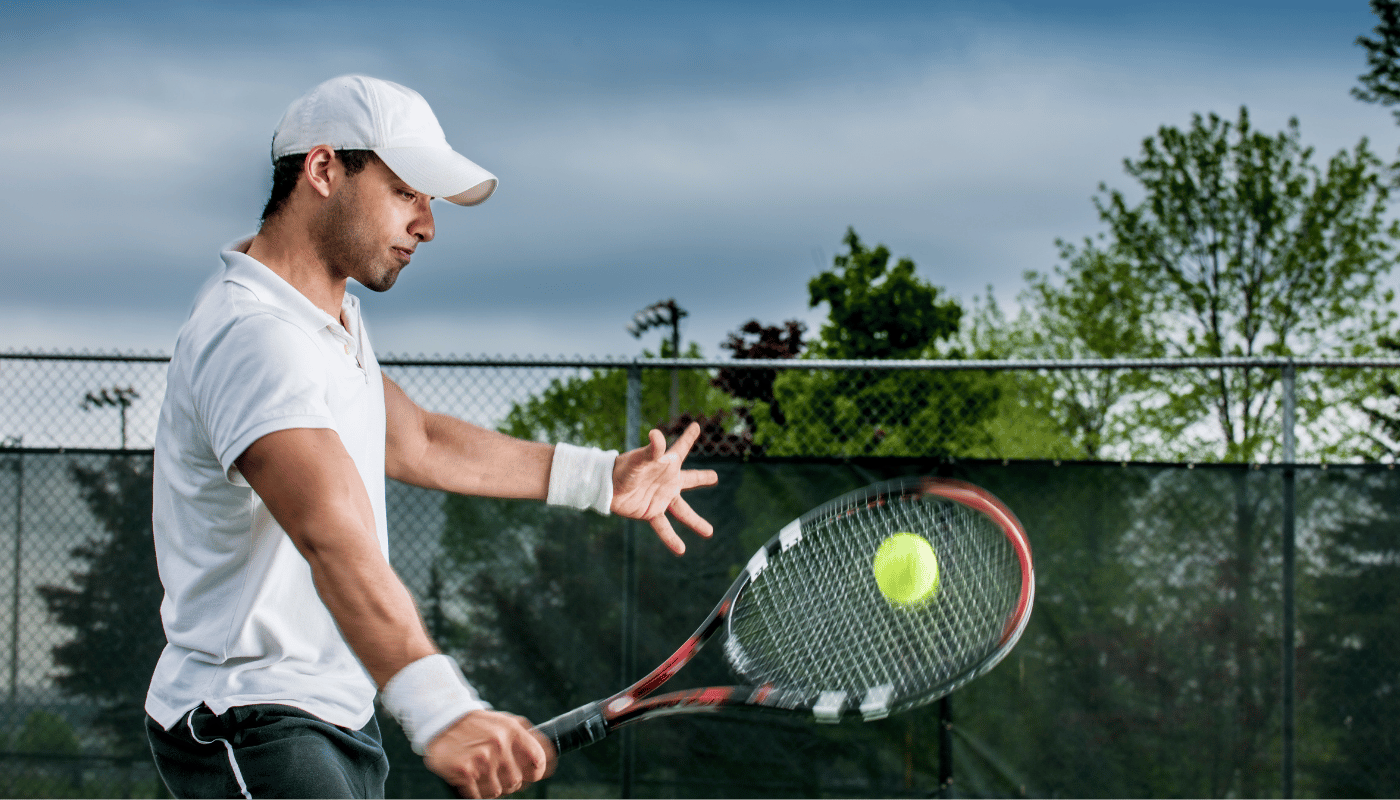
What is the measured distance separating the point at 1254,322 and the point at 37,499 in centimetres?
2090

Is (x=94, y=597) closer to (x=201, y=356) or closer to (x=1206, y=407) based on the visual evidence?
(x=201, y=356)

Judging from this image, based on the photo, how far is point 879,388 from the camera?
34.8ft

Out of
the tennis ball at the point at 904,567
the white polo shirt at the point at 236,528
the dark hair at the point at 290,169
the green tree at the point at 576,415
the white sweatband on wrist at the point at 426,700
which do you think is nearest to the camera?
the white sweatband on wrist at the point at 426,700

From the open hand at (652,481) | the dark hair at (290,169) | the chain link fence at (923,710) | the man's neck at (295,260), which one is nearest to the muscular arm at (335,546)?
the man's neck at (295,260)

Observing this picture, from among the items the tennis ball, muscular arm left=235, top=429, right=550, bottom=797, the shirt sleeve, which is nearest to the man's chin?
the shirt sleeve

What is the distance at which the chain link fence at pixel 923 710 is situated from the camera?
4230 mm

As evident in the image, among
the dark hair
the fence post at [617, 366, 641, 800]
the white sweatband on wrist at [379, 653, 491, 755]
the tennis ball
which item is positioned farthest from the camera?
the fence post at [617, 366, 641, 800]

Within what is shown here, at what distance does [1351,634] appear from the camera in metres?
4.22

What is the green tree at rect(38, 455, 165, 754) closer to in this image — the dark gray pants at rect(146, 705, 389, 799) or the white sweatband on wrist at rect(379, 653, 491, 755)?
the dark gray pants at rect(146, 705, 389, 799)

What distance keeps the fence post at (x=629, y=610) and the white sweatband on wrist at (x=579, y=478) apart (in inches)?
81.5

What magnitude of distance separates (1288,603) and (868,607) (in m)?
2.63

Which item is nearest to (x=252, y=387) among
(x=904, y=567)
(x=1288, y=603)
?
(x=904, y=567)

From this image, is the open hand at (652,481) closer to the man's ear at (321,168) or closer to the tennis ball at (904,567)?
the tennis ball at (904,567)

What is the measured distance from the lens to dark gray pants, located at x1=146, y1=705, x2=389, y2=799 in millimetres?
1513
